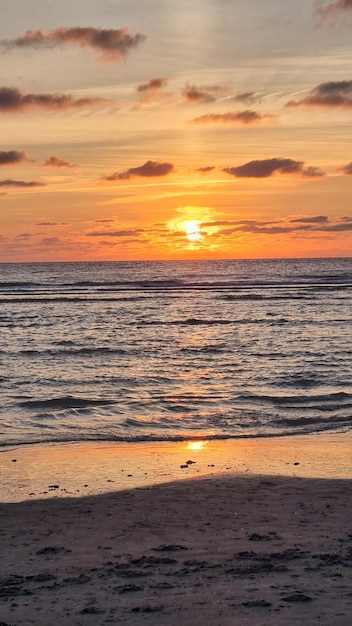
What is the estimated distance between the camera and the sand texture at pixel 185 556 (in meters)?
6.14

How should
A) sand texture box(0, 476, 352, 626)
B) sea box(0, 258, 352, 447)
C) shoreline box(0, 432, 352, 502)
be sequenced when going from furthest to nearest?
sea box(0, 258, 352, 447) → shoreline box(0, 432, 352, 502) → sand texture box(0, 476, 352, 626)

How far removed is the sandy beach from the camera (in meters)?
6.16

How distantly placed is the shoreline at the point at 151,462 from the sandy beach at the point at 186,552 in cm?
11

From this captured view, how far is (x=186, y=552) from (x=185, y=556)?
0.13 meters

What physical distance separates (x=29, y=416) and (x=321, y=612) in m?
11.3

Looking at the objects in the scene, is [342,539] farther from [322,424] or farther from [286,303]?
[286,303]

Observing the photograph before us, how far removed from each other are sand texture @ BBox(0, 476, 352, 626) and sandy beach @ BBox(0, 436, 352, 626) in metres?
0.01

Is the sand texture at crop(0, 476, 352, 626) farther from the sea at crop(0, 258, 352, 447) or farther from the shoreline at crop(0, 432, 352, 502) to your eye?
the sea at crop(0, 258, 352, 447)

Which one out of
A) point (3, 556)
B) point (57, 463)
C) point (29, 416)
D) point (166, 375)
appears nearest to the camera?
point (3, 556)

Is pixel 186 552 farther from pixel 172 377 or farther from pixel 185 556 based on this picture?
pixel 172 377

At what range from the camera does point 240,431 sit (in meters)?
14.9

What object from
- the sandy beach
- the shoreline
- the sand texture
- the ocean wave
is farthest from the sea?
the sand texture

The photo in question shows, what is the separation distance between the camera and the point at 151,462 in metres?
12.1

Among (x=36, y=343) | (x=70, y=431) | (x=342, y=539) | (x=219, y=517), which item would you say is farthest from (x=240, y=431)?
(x=36, y=343)
